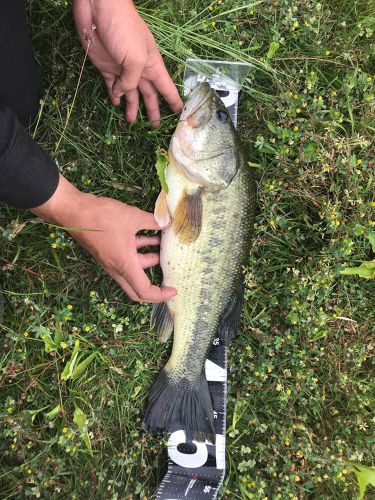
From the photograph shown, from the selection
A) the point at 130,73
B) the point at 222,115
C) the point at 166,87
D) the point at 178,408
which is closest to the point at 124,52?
the point at 130,73

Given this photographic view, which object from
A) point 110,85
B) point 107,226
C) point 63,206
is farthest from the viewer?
point 110,85

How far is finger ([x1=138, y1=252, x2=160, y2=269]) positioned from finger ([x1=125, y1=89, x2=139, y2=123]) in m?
0.81

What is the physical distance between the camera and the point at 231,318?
2609 millimetres

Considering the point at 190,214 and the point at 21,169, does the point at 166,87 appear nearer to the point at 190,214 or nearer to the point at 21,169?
the point at 190,214

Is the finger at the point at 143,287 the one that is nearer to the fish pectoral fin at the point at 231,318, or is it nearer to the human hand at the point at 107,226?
the human hand at the point at 107,226

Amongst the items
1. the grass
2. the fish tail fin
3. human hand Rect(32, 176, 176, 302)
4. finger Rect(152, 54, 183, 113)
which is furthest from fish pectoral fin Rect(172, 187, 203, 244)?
the fish tail fin

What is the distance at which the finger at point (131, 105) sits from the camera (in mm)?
2516

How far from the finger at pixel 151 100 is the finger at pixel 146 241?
687mm

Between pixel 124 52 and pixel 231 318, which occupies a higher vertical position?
pixel 124 52

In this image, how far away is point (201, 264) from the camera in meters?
2.48

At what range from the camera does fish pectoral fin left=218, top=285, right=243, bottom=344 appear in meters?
2.59

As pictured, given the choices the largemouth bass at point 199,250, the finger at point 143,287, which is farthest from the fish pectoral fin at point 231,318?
the finger at point 143,287

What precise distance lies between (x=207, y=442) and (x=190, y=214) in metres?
1.39

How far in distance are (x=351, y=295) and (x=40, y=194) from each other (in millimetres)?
1965
